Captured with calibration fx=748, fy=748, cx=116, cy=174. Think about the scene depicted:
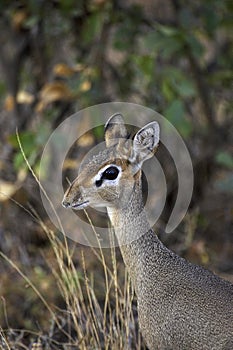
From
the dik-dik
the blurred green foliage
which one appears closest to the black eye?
the dik-dik

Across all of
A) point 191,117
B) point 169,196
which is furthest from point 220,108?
point 169,196

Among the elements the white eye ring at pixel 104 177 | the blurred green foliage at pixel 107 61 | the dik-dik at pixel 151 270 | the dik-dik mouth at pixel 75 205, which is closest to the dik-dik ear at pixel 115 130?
the dik-dik at pixel 151 270

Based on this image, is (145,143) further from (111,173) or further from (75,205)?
(75,205)

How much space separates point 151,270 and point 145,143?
43 cm

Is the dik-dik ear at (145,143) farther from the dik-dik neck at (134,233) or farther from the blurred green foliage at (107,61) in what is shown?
the blurred green foliage at (107,61)

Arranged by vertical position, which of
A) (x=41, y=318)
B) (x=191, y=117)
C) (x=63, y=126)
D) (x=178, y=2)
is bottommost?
(x=41, y=318)

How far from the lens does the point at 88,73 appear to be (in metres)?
4.16

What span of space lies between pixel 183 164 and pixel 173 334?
2.58 m

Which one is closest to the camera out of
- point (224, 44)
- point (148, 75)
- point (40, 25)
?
point (148, 75)

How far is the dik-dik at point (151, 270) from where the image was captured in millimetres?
2406

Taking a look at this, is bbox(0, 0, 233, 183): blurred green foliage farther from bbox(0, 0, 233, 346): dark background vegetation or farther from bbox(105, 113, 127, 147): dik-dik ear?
bbox(105, 113, 127, 147): dik-dik ear

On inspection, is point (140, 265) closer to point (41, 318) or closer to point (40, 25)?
point (41, 318)

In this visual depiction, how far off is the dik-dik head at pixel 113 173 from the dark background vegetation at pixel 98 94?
3.42ft

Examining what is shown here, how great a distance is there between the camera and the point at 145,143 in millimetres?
2535
